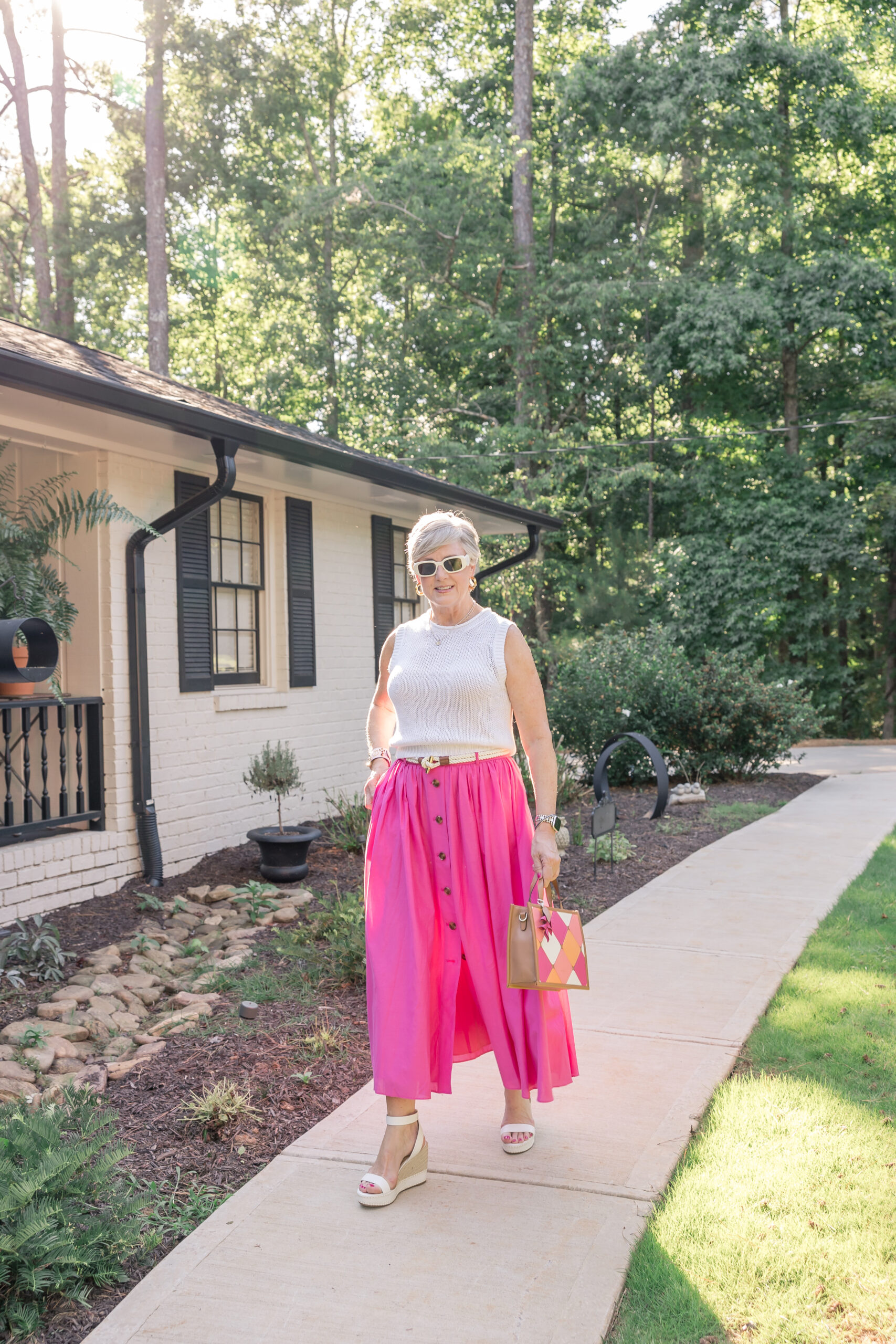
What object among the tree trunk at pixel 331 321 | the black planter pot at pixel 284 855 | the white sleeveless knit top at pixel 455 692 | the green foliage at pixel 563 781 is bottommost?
the black planter pot at pixel 284 855

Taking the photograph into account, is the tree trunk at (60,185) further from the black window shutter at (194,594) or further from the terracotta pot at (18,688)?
the terracotta pot at (18,688)

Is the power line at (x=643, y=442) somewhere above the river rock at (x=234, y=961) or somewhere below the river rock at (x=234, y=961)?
above

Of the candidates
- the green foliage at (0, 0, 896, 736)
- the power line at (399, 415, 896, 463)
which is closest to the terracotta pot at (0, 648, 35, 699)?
the green foliage at (0, 0, 896, 736)

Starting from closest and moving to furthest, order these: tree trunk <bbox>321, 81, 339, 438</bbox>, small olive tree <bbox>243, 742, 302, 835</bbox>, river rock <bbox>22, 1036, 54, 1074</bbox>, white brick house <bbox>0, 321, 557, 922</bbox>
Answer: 1. river rock <bbox>22, 1036, 54, 1074</bbox>
2. white brick house <bbox>0, 321, 557, 922</bbox>
3. small olive tree <bbox>243, 742, 302, 835</bbox>
4. tree trunk <bbox>321, 81, 339, 438</bbox>

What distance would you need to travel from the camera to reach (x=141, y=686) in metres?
6.60

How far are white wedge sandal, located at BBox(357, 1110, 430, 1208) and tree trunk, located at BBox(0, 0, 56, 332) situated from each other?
775 inches

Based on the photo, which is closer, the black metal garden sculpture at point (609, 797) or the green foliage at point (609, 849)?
the black metal garden sculpture at point (609, 797)

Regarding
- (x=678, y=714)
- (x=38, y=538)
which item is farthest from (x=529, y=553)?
(x=38, y=538)

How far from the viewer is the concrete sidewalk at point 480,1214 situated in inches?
90.5

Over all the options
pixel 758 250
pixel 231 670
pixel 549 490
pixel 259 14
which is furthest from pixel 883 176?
pixel 231 670

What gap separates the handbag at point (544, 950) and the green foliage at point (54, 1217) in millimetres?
1092

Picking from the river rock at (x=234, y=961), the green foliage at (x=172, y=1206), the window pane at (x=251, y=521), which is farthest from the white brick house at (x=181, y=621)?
the green foliage at (x=172, y=1206)

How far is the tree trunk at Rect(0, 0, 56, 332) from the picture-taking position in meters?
19.6

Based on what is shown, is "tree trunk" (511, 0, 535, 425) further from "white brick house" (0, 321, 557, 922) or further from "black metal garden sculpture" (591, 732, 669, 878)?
"black metal garden sculpture" (591, 732, 669, 878)
